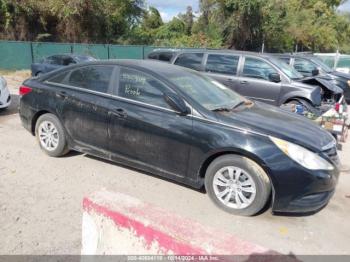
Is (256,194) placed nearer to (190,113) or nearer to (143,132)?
(190,113)

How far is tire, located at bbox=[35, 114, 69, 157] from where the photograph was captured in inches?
203

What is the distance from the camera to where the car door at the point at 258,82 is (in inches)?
318

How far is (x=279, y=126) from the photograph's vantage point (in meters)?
4.04

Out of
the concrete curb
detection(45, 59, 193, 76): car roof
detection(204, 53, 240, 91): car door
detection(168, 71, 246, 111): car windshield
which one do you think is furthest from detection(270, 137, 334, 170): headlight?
detection(204, 53, 240, 91): car door

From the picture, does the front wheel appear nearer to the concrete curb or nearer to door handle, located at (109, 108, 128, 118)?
door handle, located at (109, 108, 128, 118)

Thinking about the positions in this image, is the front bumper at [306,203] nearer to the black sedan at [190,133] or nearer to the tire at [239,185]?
the black sedan at [190,133]

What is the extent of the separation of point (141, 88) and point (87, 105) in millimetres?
833

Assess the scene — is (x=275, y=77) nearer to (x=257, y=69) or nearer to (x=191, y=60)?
(x=257, y=69)

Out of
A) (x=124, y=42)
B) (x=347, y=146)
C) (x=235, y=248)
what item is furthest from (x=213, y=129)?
(x=124, y=42)

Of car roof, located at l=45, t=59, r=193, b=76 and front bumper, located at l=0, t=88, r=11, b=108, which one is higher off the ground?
car roof, located at l=45, t=59, r=193, b=76

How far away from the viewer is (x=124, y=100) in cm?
454

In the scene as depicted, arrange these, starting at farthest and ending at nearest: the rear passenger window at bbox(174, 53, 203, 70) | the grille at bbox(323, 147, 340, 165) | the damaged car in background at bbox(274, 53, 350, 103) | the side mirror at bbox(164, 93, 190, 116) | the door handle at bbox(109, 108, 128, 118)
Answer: the damaged car in background at bbox(274, 53, 350, 103) → the rear passenger window at bbox(174, 53, 203, 70) → the door handle at bbox(109, 108, 128, 118) → the side mirror at bbox(164, 93, 190, 116) → the grille at bbox(323, 147, 340, 165)

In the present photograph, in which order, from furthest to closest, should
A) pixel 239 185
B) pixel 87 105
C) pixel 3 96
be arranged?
pixel 3 96, pixel 87 105, pixel 239 185

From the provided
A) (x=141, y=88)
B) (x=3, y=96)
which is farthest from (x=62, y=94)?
(x=3, y=96)
